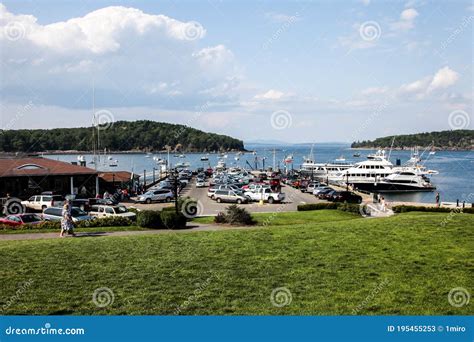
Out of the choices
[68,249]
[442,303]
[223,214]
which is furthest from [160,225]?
[442,303]

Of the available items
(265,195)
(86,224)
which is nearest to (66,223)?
(86,224)

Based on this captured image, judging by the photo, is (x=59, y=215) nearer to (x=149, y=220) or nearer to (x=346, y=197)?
(x=149, y=220)

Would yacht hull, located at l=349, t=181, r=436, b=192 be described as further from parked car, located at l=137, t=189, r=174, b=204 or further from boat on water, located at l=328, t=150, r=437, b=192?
parked car, located at l=137, t=189, r=174, b=204

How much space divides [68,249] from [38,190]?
2699 centimetres

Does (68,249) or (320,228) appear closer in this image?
(68,249)

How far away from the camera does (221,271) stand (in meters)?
15.3

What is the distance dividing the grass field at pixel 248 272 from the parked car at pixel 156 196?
2575 cm

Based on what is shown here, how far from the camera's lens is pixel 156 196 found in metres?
47.6

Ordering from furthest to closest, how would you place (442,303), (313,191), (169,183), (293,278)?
1. (169,183)
2. (313,191)
3. (293,278)
4. (442,303)

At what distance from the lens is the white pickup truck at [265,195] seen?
1802 inches

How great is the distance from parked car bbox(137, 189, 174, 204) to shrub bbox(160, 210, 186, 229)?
2111 centimetres

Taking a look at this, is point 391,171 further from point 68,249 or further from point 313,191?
point 68,249

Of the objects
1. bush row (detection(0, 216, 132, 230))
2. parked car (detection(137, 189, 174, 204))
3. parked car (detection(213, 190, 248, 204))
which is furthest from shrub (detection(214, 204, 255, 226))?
Result: parked car (detection(137, 189, 174, 204))

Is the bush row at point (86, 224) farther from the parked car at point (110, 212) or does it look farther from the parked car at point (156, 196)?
the parked car at point (156, 196)
